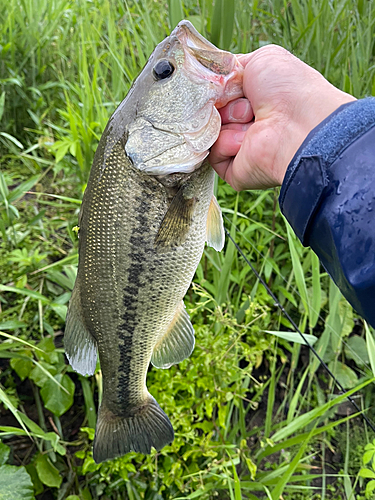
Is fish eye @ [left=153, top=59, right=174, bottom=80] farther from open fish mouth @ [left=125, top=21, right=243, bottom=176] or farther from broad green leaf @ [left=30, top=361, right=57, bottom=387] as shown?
broad green leaf @ [left=30, top=361, right=57, bottom=387]

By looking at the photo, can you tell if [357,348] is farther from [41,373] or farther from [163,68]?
[163,68]

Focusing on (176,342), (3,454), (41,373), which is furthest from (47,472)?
(176,342)

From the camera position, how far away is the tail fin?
5.17 ft

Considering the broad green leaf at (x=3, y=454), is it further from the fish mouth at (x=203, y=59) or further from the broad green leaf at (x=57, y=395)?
the fish mouth at (x=203, y=59)

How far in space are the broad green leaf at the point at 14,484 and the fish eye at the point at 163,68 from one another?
5.17 ft

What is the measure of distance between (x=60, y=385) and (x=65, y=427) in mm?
402

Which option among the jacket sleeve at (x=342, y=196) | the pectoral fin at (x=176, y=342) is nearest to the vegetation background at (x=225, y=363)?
the pectoral fin at (x=176, y=342)

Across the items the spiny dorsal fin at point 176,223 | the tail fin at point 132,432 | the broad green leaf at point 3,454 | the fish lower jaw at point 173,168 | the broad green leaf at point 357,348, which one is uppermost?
the fish lower jaw at point 173,168

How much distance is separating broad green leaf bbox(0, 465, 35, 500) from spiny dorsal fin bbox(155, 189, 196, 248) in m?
1.09

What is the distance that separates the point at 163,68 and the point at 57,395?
1562 millimetres

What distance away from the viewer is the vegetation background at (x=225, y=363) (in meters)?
1.86

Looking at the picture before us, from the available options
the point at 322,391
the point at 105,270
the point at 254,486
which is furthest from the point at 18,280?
the point at 322,391

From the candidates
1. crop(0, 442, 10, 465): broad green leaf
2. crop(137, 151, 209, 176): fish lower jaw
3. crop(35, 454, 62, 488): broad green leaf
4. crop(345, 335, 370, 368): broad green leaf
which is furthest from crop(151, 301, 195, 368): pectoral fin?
crop(345, 335, 370, 368): broad green leaf

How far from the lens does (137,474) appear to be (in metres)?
2.00
